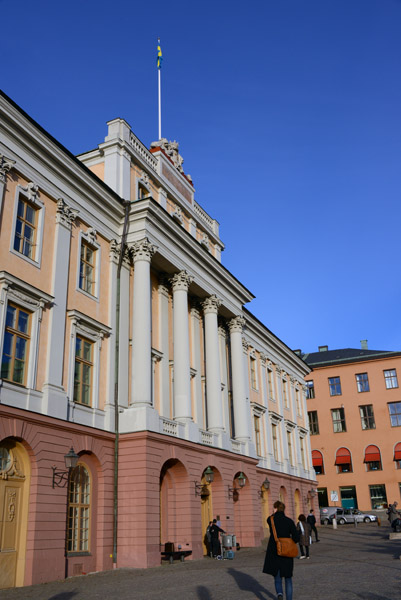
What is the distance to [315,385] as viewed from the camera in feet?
214

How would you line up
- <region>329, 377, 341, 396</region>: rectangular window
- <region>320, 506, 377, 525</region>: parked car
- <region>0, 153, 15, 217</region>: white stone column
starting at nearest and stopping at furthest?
<region>0, 153, 15, 217</region>: white stone column, <region>320, 506, 377, 525</region>: parked car, <region>329, 377, 341, 396</region>: rectangular window

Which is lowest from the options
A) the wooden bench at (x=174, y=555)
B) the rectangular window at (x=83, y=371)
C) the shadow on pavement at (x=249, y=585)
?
the shadow on pavement at (x=249, y=585)

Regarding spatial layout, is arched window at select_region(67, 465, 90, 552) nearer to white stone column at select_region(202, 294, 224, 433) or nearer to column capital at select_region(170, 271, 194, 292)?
white stone column at select_region(202, 294, 224, 433)

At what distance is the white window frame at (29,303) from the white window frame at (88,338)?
5.22 ft

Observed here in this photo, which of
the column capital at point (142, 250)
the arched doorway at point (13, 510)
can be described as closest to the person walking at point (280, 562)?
the arched doorway at point (13, 510)

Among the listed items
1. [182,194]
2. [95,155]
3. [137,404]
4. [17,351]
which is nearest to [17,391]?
[17,351]

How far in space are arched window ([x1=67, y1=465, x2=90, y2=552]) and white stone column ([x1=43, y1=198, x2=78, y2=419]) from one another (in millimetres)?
2409

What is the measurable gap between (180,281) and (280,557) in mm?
18093

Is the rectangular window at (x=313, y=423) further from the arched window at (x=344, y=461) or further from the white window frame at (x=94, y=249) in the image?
the white window frame at (x=94, y=249)

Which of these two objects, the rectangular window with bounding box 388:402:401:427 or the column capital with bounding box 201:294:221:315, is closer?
the column capital with bounding box 201:294:221:315

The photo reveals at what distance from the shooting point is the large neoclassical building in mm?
17859

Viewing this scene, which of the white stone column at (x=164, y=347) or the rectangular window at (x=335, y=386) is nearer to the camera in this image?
the white stone column at (x=164, y=347)

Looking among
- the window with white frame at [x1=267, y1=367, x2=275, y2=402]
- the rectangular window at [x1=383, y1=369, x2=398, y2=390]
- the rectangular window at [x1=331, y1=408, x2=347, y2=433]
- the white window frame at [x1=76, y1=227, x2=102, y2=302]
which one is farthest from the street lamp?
the rectangular window at [x1=383, y1=369, x2=398, y2=390]

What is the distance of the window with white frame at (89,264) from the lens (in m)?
22.5
